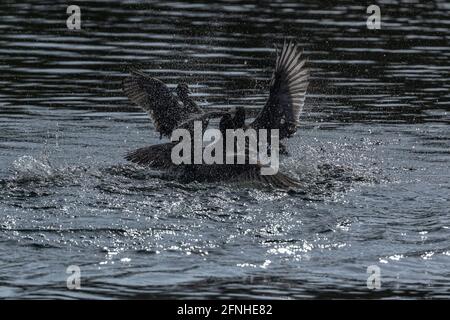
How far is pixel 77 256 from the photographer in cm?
820

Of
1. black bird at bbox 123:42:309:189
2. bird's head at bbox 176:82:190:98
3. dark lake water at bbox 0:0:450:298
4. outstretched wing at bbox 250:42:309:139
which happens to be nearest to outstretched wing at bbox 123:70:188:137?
black bird at bbox 123:42:309:189

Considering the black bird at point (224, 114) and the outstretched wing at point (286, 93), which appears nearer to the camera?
the black bird at point (224, 114)

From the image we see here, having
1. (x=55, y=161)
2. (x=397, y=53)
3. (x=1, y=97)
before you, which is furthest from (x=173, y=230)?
(x=397, y=53)

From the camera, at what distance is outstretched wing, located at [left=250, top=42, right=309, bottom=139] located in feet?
36.8

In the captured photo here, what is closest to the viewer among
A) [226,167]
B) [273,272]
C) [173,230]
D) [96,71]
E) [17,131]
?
[273,272]

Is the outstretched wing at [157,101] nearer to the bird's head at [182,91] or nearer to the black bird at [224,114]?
the black bird at [224,114]

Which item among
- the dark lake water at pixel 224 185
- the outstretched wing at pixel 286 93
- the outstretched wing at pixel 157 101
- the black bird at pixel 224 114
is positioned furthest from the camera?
the outstretched wing at pixel 157 101

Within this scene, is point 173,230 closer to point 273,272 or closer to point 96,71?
point 273,272

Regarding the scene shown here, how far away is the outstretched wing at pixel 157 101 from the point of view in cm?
1164

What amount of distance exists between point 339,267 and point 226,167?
2.53 metres

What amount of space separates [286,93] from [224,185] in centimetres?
139

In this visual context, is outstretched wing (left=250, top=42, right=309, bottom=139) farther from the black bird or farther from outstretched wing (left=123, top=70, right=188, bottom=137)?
outstretched wing (left=123, top=70, right=188, bottom=137)

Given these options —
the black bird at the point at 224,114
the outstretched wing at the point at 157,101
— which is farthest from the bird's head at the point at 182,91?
the outstretched wing at the point at 157,101

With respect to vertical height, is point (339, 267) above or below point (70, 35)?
below
